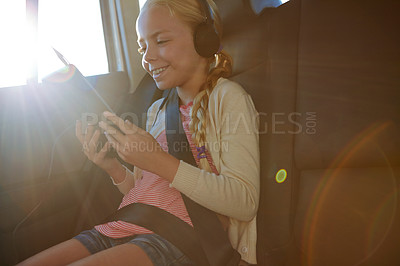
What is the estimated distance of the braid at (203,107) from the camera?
40.2 inches

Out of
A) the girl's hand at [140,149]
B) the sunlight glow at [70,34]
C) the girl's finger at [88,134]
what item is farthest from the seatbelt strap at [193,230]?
the sunlight glow at [70,34]

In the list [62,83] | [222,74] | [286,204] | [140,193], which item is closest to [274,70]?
[222,74]

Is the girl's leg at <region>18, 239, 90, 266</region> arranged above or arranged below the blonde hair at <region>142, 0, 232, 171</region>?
below

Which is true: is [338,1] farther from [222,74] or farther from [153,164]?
[153,164]

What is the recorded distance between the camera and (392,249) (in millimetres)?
914

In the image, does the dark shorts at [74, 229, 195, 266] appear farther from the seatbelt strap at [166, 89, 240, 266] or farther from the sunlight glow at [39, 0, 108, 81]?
the sunlight glow at [39, 0, 108, 81]

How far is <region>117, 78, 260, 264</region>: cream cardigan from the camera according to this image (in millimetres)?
895

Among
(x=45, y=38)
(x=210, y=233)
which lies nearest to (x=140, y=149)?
(x=210, y=233)

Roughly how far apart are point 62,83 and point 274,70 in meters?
0.79

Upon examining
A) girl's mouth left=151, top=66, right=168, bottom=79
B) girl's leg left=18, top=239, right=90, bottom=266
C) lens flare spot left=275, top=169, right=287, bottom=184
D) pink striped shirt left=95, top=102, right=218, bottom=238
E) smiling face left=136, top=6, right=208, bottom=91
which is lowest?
girl's leg left=18, top=239, right=90, bottom=266

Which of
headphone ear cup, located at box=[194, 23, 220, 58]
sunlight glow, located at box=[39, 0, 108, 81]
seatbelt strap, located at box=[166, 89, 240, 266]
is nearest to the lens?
seatbelt strap, located at box=[166, 89, 240, 266]

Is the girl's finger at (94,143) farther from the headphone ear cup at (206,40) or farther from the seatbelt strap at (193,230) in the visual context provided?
the headphone ear cup at (206,40)

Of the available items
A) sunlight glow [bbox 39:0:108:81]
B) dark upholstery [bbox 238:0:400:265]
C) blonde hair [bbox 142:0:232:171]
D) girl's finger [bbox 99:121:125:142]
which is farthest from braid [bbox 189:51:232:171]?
sunlight glow [bbox 39:0:108:81]

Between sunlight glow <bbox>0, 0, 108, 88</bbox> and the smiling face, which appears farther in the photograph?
sunlight glow <bbox>0, 0, 108, 88</bbox>
